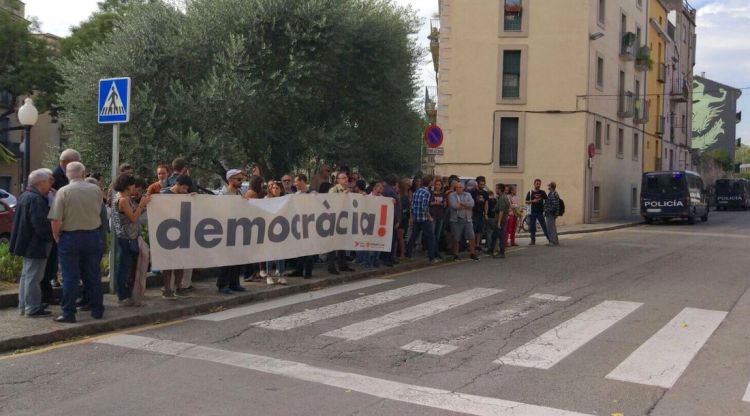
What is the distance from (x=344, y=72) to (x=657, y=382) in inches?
482

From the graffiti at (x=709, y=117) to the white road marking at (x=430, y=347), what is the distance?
265ft

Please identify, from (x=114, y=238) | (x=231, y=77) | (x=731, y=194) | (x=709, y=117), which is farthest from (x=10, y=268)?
(x=709, y=117)

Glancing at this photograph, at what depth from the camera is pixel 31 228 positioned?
7.89m

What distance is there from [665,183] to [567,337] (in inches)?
984

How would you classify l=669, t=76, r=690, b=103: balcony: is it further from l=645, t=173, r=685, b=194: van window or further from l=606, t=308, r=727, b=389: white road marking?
l=606, t=308, r=727, b=389: white road marking

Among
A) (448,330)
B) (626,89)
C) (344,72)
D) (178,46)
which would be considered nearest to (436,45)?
(626,89)

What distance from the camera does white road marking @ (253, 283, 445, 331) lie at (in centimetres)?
834

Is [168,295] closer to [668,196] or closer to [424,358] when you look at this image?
[424,358]

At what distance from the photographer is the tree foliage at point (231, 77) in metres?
15.1

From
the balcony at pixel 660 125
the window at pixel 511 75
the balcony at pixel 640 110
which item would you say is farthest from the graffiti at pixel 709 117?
the window at pixel 511 75

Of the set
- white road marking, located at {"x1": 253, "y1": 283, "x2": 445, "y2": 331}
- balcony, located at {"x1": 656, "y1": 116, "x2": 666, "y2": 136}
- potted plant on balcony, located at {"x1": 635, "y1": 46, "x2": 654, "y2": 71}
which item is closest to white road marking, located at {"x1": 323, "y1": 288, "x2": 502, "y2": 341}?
white road marking, located at {"x1": 253, "y1": 283, "x2": 445, "y2": 331}

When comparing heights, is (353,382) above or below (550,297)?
below

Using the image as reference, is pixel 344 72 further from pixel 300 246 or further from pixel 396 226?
pixel 300 246

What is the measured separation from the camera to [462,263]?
47.6ft
